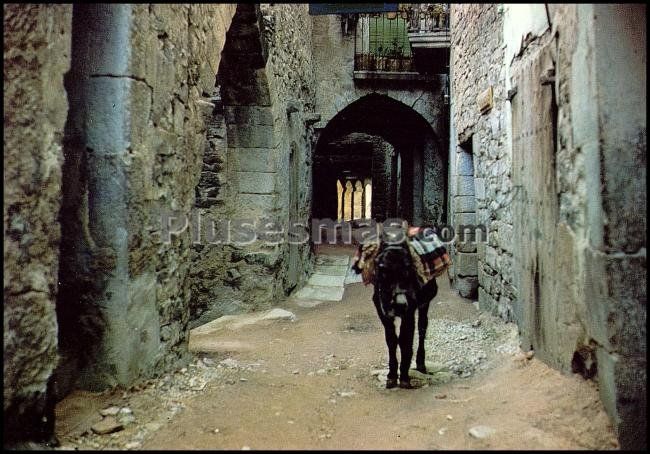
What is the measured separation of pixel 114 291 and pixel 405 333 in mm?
1786

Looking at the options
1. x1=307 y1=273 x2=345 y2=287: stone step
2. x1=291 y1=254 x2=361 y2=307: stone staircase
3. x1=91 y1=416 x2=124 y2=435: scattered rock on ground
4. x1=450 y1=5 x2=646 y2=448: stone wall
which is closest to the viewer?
x1=450 y1=5 x2=646 y2=448: stone wall

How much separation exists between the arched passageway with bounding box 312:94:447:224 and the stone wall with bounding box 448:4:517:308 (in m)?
3.65

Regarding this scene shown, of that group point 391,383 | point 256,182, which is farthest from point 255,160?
point 391,383

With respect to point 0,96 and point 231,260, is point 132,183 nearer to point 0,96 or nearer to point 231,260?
point 0,96

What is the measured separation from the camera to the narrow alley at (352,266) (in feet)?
Answer: 7.36

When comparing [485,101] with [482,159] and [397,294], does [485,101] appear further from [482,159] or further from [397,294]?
[397,294]

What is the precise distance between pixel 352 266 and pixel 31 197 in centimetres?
194

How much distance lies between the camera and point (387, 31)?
11.5 metres

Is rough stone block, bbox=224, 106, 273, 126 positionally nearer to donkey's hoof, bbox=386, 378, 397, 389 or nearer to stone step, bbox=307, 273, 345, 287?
stone step, bbox=307, 273, 345, 287

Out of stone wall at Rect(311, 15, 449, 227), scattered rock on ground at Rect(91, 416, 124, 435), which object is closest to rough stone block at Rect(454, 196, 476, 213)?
stone wall at Rect(311, 15, 449, 227)

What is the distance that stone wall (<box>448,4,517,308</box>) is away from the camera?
16.3ft

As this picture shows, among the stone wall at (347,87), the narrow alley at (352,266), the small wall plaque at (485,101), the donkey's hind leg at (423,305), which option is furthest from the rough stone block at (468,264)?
the stone wall at (347,87)

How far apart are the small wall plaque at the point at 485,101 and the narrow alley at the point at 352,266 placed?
97mm

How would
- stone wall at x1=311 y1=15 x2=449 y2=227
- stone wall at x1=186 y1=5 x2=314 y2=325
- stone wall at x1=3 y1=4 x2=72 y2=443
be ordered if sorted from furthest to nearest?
1. stone wall at x1=311 y1=15 x2=449 y2=227
2. stone wall at x1=186 y1=5 x2=314 y2=325
3. stone wall at x1=3 y1=4 x2=72 y2=443
